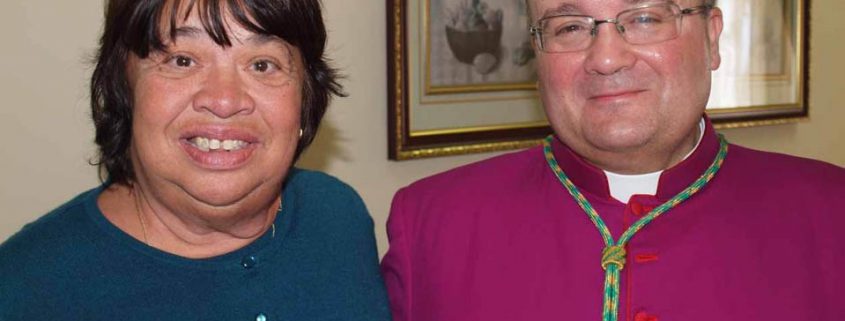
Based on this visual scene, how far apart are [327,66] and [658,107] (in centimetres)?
66

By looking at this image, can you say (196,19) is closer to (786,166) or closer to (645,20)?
(645,20)

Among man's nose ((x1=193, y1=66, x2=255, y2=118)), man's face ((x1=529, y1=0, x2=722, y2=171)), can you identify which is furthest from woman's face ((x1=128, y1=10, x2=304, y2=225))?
man's face ((x1=529, y1=0, x2=722, y2=171))

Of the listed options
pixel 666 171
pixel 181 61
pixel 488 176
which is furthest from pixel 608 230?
pixel 181 61

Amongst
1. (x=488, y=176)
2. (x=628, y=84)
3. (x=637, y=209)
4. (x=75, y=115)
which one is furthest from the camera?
(x=75, y=115)

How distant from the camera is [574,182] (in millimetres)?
2053

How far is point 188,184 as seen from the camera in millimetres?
1744

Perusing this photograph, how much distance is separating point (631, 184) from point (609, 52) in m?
0.32

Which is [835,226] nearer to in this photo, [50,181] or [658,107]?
[658,107]

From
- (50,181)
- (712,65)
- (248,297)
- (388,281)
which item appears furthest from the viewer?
(50,181)

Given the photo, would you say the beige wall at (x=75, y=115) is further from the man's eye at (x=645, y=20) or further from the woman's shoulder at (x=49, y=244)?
the man's eye at (x=645, y=20)

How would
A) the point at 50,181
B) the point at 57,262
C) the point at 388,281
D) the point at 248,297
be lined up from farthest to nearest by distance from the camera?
1. the point at 50,181
2. the point at 388,281
3. the point at 248,297
4. the point at 57,262

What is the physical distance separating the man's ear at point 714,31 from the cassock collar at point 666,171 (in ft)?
0.51

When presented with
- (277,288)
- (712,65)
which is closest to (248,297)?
(277,288)

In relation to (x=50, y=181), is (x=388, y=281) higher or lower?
lower
